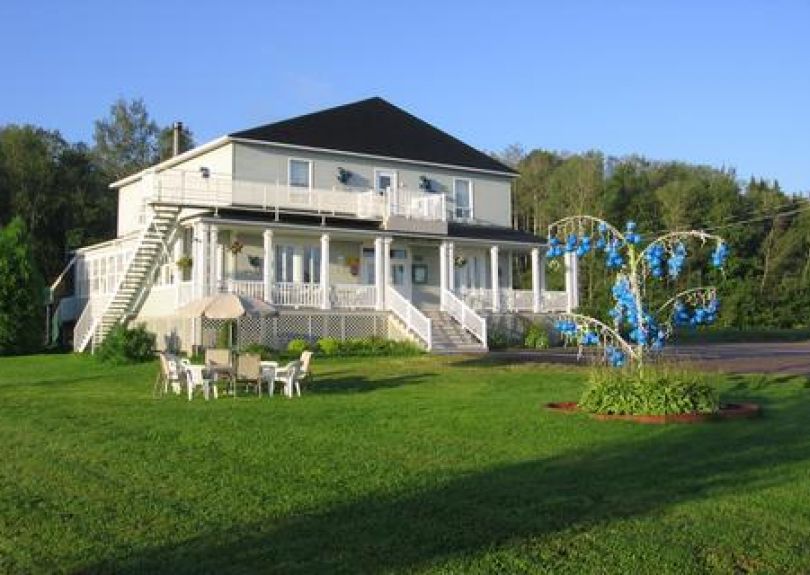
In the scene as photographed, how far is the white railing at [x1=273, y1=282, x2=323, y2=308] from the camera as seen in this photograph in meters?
29.6

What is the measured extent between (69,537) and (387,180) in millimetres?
29667

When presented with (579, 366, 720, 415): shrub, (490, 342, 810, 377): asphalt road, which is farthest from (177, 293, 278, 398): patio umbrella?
(490, 342, 810, 377): asphalt road

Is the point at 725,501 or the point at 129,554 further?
the point at 725,501

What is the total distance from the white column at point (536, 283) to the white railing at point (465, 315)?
4.11 meters

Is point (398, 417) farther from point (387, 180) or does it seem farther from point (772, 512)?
point (387, 180)

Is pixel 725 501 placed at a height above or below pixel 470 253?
below

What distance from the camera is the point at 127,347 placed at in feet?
84.5

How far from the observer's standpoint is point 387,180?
1398 inches

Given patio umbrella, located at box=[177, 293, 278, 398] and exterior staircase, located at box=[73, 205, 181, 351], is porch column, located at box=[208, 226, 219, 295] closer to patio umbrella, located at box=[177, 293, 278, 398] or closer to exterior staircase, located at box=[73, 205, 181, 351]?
exterior staircase, located at box=[73, 205, 181, 351]

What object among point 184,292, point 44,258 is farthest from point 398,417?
point 44,258

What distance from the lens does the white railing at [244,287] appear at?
28.5 meters

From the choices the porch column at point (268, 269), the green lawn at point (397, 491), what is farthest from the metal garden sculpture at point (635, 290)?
the porch column at point (268, 269)

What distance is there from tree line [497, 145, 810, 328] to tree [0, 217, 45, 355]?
3176 centimetres

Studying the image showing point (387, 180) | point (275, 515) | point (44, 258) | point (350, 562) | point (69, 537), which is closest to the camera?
point (350, 562)
